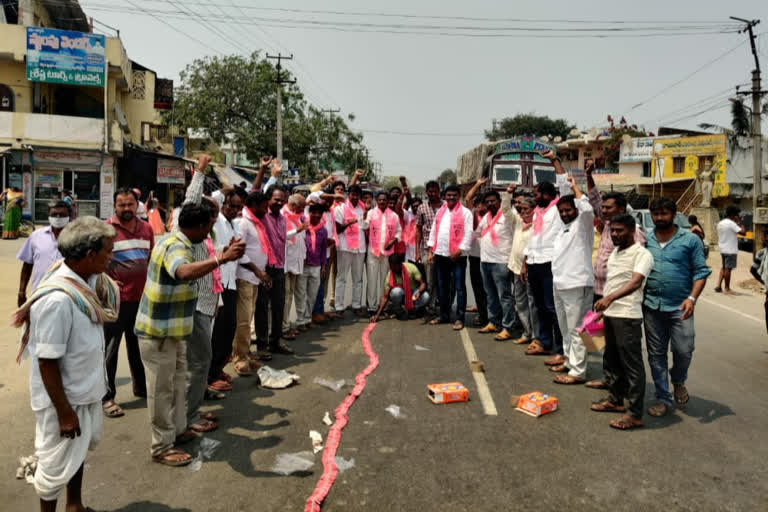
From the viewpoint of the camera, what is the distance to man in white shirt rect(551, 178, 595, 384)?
5.88 metres

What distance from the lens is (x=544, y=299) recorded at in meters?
6.91

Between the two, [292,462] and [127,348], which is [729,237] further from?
[127,348]

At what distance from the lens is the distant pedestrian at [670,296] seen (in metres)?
4.99

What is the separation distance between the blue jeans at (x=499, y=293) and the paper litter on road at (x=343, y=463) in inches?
171

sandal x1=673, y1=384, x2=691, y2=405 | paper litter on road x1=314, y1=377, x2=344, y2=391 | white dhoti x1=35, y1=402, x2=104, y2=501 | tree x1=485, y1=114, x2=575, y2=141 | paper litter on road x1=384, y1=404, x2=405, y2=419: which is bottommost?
paper litter on road x1=384, y1=404, x2=405, y2=419

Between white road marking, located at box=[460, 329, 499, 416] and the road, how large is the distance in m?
0.06

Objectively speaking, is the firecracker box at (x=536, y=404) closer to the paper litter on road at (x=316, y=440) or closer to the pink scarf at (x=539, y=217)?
the paper litter on road at (x=316, y=440)

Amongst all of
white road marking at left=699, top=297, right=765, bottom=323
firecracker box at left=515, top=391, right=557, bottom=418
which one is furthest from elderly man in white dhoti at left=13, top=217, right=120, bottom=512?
white road marking at left=699, top=297, right=765, bottom=323

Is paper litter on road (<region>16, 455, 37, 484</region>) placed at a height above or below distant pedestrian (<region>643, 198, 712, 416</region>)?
below

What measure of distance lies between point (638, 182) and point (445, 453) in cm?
3559

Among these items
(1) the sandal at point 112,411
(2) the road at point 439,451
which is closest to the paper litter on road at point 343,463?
(2) the road at point 439,451

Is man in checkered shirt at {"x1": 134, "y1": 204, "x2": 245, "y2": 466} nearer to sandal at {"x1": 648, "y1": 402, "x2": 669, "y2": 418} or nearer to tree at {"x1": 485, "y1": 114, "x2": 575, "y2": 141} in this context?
sandal at {"x1": 648, "y1": 402, "x2": 669, "y2": 418}

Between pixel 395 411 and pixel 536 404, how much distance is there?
3.95ft

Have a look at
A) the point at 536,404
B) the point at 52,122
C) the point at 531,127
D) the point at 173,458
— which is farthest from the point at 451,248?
the point at 531,127
